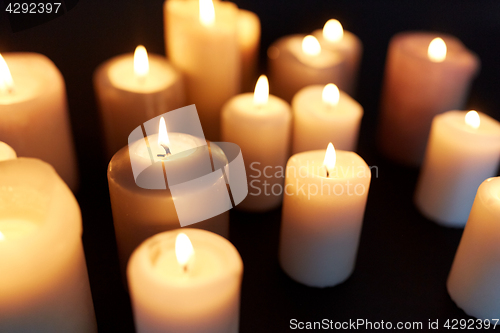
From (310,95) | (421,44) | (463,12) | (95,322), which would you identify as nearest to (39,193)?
(95,322)

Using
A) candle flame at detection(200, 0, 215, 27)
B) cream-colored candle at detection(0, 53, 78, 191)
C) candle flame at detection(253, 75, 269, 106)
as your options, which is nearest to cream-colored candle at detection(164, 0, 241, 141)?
candle flame at detection(200, 0, 215, 27)

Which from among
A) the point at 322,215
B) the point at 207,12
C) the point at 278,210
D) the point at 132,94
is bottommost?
the point at 278,210

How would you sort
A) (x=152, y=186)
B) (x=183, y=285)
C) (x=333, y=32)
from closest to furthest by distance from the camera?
(x=183, y=285)
(x=152, y=186)
(x=333, y=32)

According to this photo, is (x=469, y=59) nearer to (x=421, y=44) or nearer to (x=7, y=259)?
(x=421, y=44)

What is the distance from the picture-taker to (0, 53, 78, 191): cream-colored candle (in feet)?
2.65

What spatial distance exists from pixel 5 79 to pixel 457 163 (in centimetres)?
81

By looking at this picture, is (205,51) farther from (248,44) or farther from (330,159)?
(330,159)

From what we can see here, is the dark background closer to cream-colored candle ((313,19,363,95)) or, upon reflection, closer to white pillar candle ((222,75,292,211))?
white pillar candle ((222,75,292,211))

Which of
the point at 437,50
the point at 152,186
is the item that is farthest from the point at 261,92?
the point at 437,50

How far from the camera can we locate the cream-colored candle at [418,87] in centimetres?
102

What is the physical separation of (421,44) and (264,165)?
1.66 feet

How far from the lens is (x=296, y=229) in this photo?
30.1 inches

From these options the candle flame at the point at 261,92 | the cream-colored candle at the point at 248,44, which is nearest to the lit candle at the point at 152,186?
the candle flame at the point at 261,92

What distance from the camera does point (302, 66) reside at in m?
1.04
